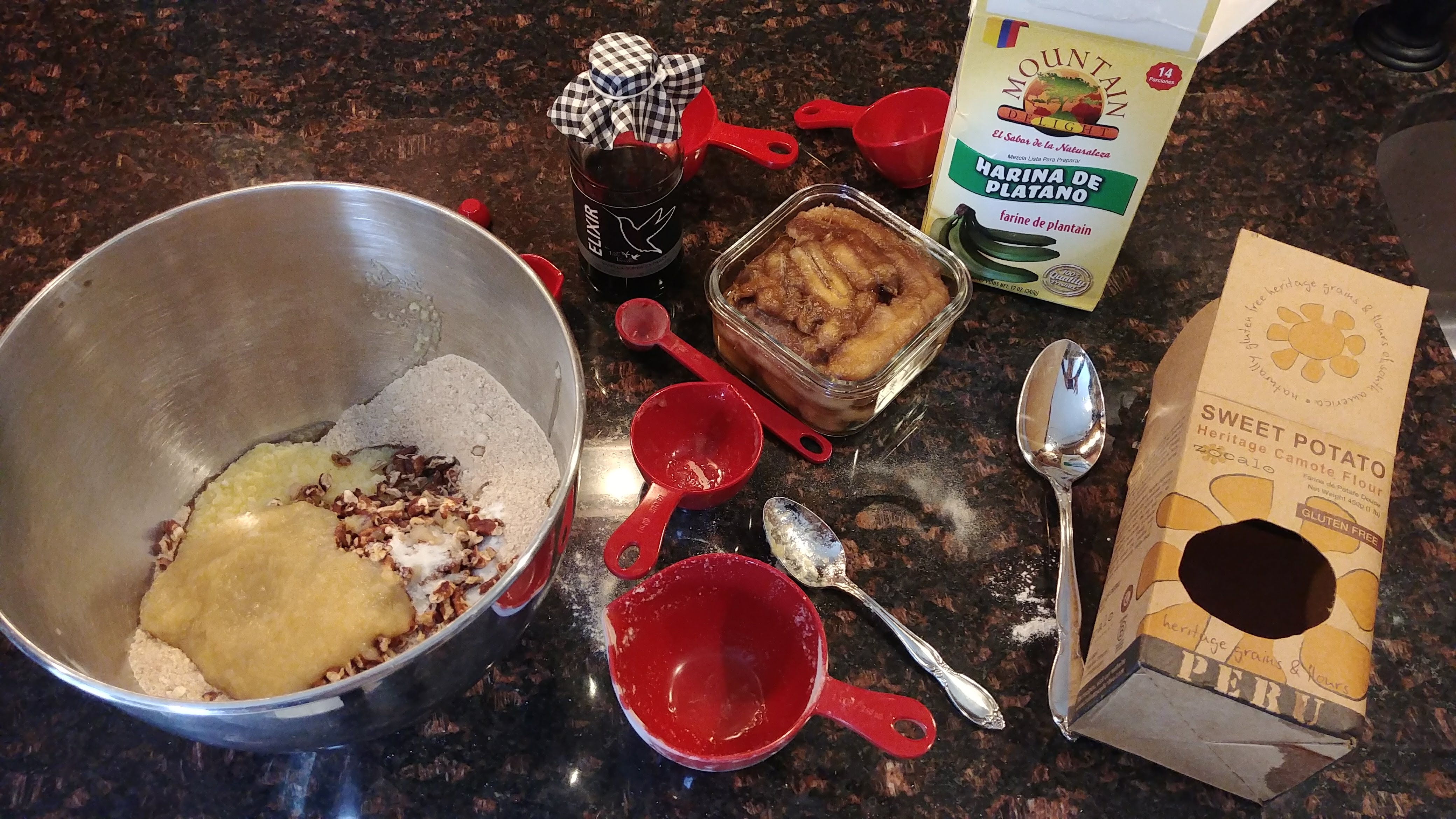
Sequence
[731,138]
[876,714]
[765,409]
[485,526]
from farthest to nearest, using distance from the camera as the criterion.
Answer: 1. [731,138]
2. [765,409]
3. [485,526]
4. [876,714]

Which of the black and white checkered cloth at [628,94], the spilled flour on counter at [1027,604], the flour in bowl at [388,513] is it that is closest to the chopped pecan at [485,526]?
the flour in bowl at [388,513]

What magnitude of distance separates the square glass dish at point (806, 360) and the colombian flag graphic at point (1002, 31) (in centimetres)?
20

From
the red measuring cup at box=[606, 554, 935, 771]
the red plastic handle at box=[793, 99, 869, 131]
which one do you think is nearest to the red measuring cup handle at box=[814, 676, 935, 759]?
the red measuring cup at box=[606, 554, 935, 771]

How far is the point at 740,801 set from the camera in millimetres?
731

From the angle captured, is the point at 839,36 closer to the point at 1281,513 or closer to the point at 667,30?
the point at 667,30

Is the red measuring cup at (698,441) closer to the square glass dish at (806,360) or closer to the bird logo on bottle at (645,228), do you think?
the square glass dish at (806,360)

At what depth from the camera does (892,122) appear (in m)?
1.11

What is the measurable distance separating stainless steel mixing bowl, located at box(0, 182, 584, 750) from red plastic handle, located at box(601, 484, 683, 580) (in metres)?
0.09

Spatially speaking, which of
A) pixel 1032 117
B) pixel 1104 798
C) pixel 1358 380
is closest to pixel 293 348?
pixel 1032 117

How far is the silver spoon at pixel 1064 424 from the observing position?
858 mm

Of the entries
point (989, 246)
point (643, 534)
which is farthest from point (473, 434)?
point (989, 246)

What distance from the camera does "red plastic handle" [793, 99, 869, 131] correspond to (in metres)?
1.10

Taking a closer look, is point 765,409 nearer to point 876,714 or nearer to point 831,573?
point 831,573

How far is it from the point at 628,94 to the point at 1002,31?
329 millimetres
